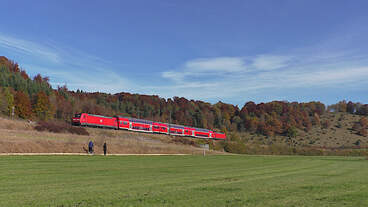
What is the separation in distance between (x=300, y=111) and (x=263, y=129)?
41.0 meters

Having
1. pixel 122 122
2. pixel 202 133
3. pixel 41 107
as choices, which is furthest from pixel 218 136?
pixel 41 107

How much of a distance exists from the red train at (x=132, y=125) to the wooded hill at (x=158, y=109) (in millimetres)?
31390

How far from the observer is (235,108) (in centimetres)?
19412

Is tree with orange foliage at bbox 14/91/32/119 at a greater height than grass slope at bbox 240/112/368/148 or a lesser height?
greater

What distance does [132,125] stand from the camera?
7006 cm

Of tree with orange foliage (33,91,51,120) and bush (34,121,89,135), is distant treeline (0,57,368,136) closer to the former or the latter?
tree with orange foliage (33,91,51,120)

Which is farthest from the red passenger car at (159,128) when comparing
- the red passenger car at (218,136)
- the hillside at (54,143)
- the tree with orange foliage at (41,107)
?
the tree with orange foliage at (41,107)

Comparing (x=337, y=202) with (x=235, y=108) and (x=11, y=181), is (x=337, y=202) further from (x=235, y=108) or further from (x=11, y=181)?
(x=235, y=108)

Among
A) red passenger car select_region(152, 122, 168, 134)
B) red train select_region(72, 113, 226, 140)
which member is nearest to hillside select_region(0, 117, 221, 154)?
red train select_region(72, 113, 226, 140)

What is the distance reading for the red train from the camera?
2435 inches

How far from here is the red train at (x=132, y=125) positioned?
6186 centimetres

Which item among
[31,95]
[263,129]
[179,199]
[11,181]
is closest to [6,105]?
[31,95]

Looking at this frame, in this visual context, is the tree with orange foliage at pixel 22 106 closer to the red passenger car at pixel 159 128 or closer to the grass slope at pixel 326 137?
the red passenger car at pixel 159 128

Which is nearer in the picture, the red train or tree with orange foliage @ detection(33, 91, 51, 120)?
the red train
